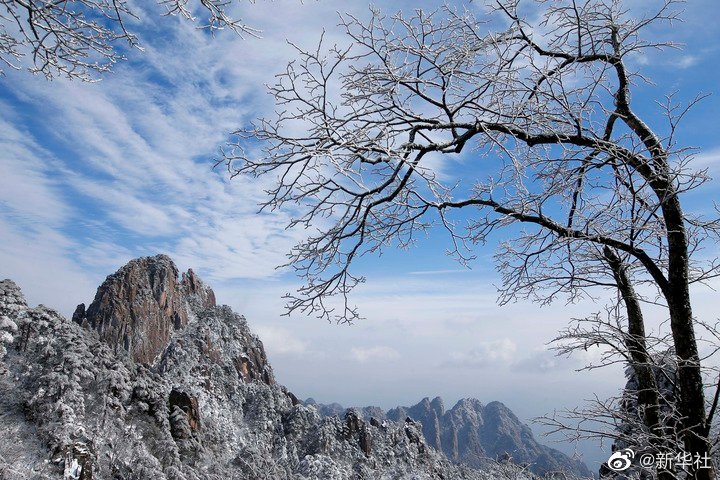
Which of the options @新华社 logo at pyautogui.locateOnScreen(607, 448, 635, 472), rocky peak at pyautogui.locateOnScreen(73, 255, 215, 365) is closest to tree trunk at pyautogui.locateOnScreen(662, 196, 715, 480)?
@新华社 logo at pyautogui.locateOnScreen(607, 448, 635, 472)

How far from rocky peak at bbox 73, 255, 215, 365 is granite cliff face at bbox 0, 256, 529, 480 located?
24 cm

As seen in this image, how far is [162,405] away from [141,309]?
55.4 meters

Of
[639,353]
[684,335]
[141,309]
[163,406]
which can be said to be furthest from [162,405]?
[141,309]

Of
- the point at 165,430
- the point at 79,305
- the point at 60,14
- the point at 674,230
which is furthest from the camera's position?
the point at 79,305

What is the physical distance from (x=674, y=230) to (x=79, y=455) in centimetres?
3974

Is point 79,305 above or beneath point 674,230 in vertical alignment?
above

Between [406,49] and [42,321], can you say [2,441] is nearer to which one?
[42,321]

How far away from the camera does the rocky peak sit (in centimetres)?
9100

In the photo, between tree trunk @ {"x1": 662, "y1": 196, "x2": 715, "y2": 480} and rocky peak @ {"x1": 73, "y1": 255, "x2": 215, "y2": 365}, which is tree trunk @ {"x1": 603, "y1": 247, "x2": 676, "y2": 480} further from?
rocky peak @ {"x1": 73, "y1": 255, "x2": 215, "y2": 365}

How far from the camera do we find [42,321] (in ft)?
150

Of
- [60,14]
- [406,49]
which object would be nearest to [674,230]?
[406,49]

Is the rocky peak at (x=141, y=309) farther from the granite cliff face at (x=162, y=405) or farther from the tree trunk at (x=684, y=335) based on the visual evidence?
the tree trunk at (x=684, y=335)

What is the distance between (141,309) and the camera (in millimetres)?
95812

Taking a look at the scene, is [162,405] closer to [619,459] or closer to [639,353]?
[619,459]
